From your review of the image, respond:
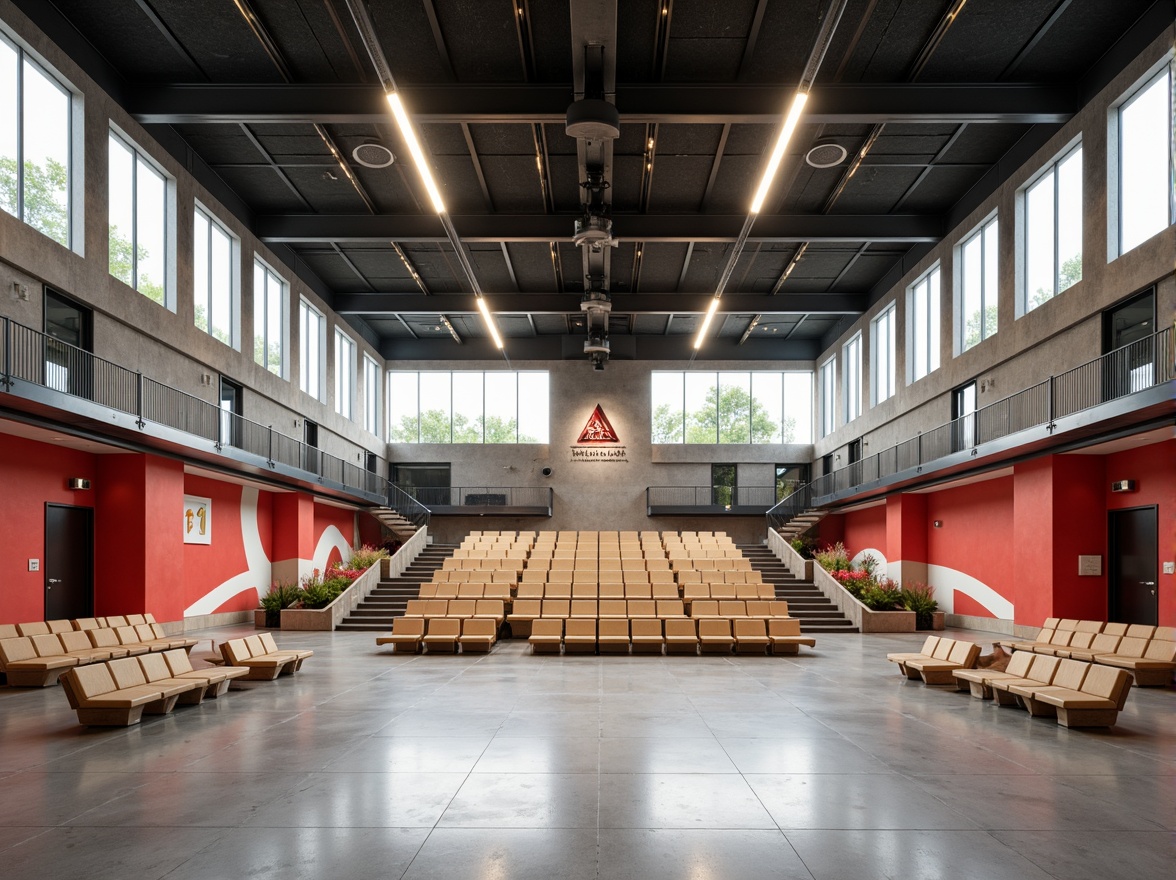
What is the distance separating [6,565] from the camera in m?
13.2

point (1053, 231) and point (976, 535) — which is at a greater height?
point (1053, 231)

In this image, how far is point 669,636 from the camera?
1466 centimetres

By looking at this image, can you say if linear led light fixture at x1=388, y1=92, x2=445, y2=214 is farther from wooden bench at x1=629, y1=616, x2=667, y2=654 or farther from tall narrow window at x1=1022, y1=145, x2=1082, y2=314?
tall narrow window at x1=1022, y1=145, x2=1082, y2=314

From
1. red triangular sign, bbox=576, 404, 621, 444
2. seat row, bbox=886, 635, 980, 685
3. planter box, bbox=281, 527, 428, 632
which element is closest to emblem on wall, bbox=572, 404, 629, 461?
red triangular sign, bbox=576, 404, 621, 444

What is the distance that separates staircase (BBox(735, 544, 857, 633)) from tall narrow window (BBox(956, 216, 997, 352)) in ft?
23.2

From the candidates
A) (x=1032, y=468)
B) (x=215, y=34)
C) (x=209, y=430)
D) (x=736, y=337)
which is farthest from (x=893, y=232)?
(x=209, y=430)

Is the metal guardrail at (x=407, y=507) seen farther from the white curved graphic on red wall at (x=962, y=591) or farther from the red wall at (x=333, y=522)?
the white curved graphic on red wall at (x=962, y=591)

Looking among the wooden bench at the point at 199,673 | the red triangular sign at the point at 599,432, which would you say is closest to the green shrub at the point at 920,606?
the red triangular sign at the point at 599,432

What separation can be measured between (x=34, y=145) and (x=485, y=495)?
2114 centimetres

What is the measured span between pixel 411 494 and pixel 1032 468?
23.0 m

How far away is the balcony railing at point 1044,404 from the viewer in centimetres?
1282

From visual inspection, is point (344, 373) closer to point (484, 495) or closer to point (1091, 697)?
point (484, 495)

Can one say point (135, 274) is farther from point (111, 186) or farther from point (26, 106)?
point (26, 106)

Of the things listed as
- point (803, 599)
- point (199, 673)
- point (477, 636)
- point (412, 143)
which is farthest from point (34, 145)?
point (803, 599)
